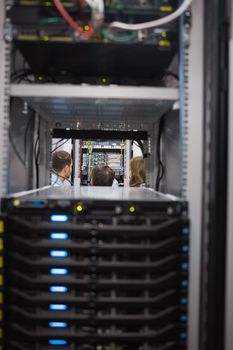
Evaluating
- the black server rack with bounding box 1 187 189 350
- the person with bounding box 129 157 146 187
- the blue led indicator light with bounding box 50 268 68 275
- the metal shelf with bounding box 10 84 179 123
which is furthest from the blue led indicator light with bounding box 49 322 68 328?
the person with bounding box 129 157 146 187

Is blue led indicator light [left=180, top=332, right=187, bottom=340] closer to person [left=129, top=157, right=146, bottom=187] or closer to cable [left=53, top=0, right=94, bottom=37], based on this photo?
cable [left=53, top=0, right=94, bottom=37]

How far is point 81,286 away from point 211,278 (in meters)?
0.35

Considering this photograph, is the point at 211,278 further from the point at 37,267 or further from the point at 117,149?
the point at 117,149

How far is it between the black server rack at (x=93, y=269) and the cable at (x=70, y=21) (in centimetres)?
46

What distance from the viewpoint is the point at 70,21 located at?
92 centimetres

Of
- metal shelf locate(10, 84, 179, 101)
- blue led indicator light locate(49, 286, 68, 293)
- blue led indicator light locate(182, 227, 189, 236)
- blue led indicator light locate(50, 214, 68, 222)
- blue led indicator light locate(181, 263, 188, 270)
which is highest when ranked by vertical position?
metal shelf locate(10, 84, 179, 101)

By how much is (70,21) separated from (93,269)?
664mm

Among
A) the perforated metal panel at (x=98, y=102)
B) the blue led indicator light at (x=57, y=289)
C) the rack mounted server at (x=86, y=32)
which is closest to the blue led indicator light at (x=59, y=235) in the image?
the blue led indicator light at (x=57, y=289)

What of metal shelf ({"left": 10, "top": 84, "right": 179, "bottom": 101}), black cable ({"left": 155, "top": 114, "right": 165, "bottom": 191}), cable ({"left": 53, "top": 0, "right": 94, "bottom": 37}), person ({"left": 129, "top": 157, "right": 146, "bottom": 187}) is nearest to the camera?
cable ({"left": 53, "top": 0, "right": 94, "bottom": 37})

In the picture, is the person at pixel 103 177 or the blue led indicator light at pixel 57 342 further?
the person at pixel 103 177

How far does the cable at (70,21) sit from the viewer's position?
3.01 feet

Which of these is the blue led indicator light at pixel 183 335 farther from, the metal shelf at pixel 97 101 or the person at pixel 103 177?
the person at pixel 103 177

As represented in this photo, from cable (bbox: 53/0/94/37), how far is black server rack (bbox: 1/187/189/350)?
46 cm

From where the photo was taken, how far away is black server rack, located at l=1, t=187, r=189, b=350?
0.99m
